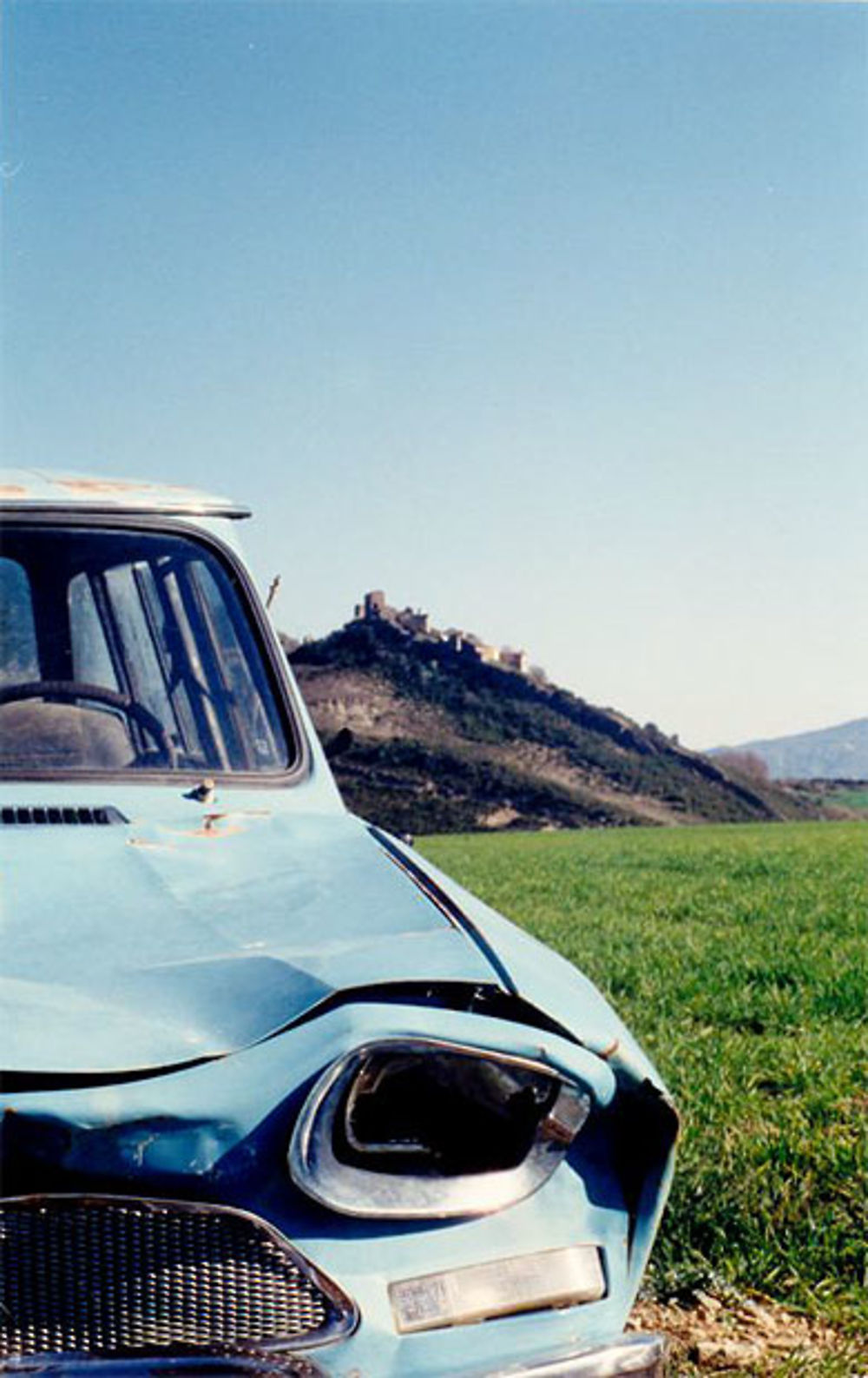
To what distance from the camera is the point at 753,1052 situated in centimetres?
542

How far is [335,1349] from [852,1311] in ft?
6.53

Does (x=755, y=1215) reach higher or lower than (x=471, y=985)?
lower

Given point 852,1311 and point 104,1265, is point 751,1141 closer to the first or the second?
point 852,1311

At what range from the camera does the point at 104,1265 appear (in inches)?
66.0

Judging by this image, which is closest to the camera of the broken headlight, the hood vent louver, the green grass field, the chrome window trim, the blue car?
the blue car

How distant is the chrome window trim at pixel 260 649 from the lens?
2826 mm

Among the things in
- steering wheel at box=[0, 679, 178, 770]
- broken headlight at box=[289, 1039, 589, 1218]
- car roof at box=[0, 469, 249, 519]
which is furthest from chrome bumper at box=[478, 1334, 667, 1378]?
car roof at box=[0, 469, 249, 519]

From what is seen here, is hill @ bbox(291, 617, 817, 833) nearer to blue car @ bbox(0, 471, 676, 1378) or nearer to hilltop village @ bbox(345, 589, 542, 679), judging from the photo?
hilltop village @ bbox(345, 589, 542, 679)

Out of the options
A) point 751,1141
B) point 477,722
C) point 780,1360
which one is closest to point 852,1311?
point 780,1360

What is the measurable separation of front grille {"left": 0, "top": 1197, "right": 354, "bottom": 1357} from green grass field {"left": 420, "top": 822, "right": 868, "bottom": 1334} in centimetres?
192

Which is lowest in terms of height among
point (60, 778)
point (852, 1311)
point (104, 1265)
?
point (852, 1311)

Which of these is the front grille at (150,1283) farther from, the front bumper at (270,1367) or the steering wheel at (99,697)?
the steering wheel at (99,697)

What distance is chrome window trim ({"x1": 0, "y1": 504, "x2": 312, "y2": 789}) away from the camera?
283 centimetres

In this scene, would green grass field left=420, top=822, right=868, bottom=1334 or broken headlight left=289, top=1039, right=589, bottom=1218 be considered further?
green grass field left=420, top=822, right=868, bottom=1334
